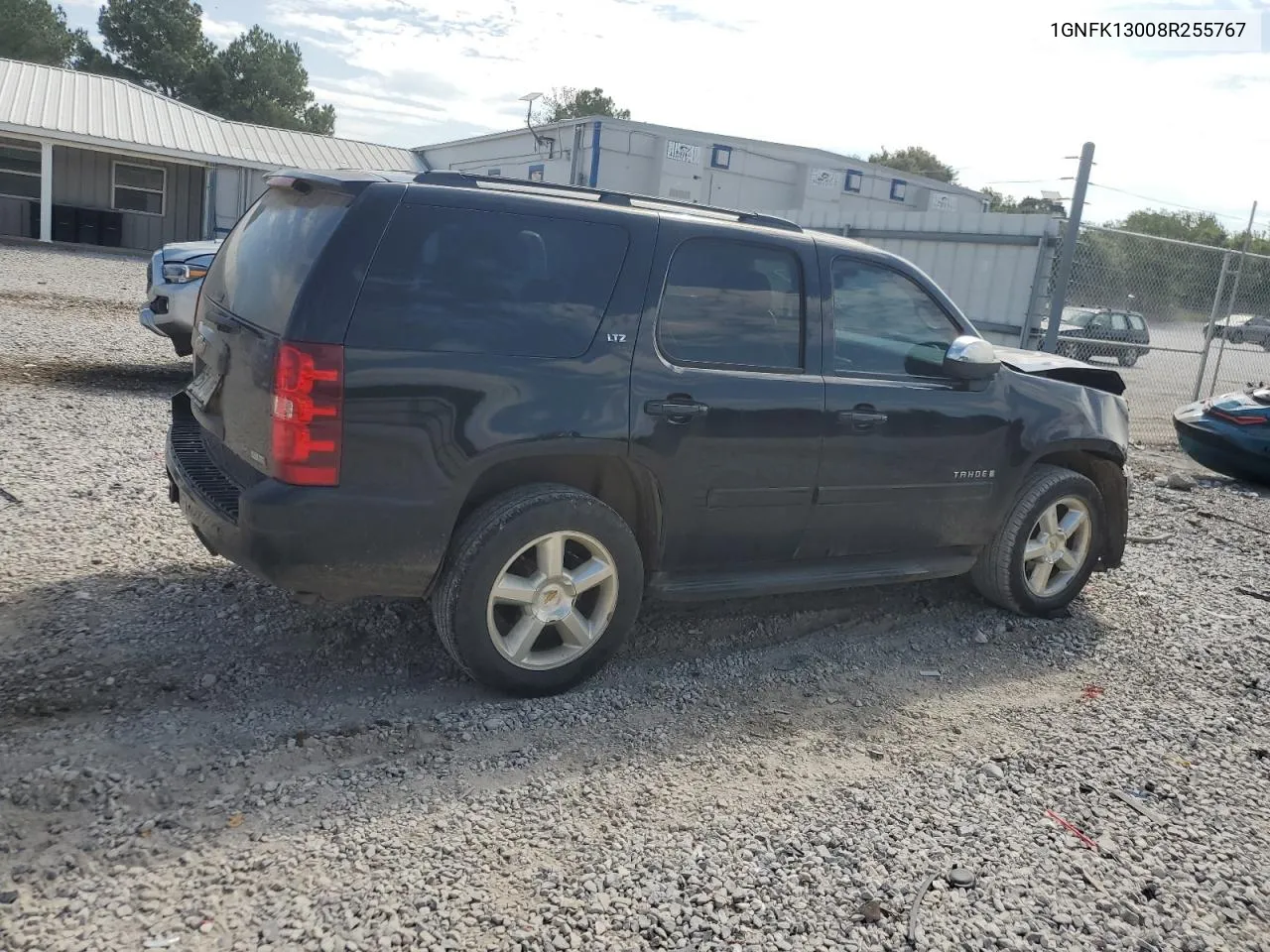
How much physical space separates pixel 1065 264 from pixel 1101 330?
3591 millimetres

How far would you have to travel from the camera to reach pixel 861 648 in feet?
16.3

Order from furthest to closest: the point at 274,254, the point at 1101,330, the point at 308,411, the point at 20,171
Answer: the point at 20,171
the point at 1101,330
the point at 274,254
the point at 308,411

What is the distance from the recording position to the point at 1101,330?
13773 mm

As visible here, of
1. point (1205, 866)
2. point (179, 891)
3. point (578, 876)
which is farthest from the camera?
point (1205, 866)

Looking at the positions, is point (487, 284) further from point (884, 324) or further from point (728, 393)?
point (884, 324)

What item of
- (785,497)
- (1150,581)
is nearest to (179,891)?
(785,497)

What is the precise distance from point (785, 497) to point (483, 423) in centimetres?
143

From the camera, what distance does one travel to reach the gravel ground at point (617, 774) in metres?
2.84

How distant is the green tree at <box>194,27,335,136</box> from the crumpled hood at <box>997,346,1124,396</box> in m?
61.7

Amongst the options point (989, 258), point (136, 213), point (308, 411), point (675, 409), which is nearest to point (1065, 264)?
point (989, 258)

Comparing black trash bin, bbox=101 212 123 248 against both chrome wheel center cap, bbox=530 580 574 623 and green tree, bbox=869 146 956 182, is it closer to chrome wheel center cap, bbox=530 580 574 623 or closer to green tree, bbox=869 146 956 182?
chrome wheel center cap, bbox=530 580 574 623

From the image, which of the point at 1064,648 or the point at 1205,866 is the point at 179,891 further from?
the point at 1064,648

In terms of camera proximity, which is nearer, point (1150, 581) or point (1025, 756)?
point (1025, 756)

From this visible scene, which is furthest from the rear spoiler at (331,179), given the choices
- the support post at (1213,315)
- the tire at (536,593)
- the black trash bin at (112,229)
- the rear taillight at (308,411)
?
the black trash bin at (112,229)
